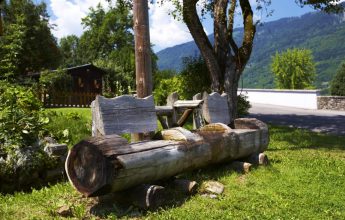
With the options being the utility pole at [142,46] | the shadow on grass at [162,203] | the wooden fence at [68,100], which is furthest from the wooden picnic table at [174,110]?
the wooden fence at [68,100]

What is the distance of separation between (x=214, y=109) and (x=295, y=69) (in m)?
60.7

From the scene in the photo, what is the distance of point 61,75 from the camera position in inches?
1361

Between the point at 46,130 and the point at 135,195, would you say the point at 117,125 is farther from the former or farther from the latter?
the point at 46,130

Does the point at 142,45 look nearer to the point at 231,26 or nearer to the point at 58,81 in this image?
the point at 231,26

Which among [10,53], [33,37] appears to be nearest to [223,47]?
[10,53]

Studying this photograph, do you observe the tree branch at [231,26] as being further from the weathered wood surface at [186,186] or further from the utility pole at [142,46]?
the weathered wood surface at [186,186]

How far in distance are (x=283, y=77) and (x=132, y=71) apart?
31456 mm

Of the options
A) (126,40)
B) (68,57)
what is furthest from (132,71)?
(68,57)

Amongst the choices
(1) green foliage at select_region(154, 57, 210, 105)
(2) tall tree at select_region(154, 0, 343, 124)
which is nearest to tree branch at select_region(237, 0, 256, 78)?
(2) tall tree at select_region(154, 0, 343, 124)

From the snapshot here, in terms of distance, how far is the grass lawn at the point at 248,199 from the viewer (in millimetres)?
5250

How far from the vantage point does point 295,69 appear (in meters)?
66.8

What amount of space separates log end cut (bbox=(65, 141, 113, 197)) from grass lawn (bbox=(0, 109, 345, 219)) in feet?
1.10

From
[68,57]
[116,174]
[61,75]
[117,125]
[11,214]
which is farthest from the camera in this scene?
[68,57]

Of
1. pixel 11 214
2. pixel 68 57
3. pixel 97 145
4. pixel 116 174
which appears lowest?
pixel 11 214
